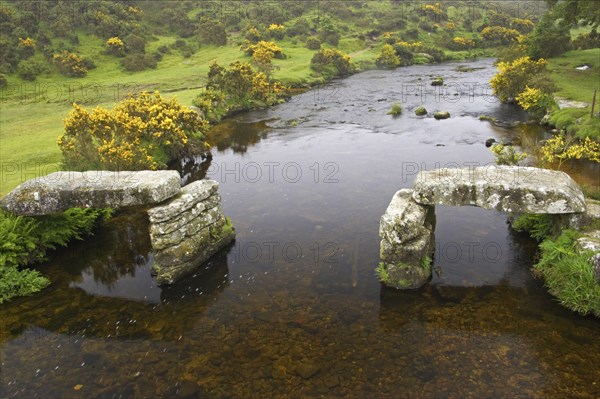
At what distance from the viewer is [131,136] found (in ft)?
84.5

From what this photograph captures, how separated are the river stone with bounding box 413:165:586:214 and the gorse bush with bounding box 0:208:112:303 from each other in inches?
579

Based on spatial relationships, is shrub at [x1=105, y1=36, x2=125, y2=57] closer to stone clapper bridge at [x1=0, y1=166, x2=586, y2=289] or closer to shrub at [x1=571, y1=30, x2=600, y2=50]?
stone clapper bridge at [x1=0, y1=166, x2=586, y2=289]

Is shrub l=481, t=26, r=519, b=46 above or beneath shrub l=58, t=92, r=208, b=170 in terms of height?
above

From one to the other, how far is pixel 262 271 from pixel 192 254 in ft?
9.46

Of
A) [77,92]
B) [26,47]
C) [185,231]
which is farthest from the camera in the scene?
[26,47]

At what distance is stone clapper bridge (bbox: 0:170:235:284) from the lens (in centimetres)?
1572

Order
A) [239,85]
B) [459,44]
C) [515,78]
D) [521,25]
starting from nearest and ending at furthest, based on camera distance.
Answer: [515,78]
[239,85]
[459,44]
[521,25]

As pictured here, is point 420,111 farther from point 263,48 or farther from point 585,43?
point 585,43

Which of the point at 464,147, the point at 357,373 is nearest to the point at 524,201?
the point at 357,373

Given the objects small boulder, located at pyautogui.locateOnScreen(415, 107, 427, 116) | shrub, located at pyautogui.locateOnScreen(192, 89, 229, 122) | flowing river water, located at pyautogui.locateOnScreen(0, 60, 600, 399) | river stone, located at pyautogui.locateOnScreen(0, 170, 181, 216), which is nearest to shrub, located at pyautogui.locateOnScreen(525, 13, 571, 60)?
small boulder, located at pyautogui.locateOnScreen(415, 107, 427, 116)

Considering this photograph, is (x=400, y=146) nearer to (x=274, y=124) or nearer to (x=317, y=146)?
(x=317, y=146)

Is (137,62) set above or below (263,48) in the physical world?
below

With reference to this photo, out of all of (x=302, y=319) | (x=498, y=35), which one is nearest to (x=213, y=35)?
(x=498, y=35)

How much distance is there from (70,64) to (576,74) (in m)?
62.7
